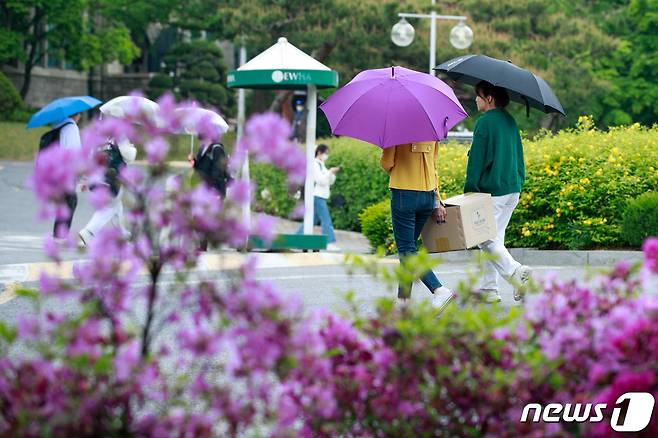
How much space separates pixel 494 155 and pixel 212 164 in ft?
19.8

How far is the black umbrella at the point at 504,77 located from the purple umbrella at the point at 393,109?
8.7 inches

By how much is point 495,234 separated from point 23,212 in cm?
1650

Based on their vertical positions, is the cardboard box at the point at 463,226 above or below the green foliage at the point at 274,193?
above

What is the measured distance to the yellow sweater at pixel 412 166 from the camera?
9375mm

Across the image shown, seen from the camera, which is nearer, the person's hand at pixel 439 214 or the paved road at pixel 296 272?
the person's hand at pixel 439 214

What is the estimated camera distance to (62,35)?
56.8 m

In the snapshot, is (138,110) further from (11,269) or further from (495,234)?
(11,269)

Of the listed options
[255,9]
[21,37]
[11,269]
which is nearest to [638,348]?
[11,269]

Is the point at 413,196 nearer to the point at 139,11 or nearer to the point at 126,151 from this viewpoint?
the point at 126,151

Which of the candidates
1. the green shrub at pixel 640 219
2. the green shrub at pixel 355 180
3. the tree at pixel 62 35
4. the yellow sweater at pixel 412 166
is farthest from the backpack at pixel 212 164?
the tree at pixel 62 35

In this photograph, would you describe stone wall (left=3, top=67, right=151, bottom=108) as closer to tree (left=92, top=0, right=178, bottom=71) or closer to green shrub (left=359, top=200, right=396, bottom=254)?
tree (left=92, top=0, right=178, bottom=71)

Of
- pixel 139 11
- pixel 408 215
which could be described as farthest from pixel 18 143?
pixel 408 215

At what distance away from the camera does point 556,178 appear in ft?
51.0

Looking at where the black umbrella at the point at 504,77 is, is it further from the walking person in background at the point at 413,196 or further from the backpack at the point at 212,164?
the backpack at the point at 212,164
